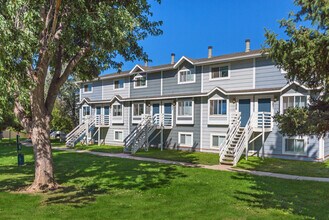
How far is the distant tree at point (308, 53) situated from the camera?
6793 millimetres

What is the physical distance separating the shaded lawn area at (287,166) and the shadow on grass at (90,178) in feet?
15.5

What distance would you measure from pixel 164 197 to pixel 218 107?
14.5 metres

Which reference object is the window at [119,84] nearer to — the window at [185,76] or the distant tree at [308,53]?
the window at [185,76]

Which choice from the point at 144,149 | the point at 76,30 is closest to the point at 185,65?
the point at 144,149

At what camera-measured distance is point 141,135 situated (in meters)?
25.3

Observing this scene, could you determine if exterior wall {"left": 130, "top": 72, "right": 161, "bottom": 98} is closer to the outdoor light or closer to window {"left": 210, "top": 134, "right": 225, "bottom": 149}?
the outdoor light

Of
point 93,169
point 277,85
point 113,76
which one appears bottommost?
point 93,169

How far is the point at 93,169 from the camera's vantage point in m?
15.3

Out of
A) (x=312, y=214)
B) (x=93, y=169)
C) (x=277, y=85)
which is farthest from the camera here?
(x=277, y=85)

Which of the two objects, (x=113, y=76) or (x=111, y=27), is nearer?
(x=111, y=27)

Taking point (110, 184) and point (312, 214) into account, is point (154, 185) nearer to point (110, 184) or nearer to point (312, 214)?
point (110, 184)

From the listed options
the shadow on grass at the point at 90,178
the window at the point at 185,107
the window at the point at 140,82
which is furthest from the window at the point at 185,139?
the shadow on grass at the point at 90,178

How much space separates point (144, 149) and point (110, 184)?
14193mm

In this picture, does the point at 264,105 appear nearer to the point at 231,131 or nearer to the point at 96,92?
the point at 231,131
